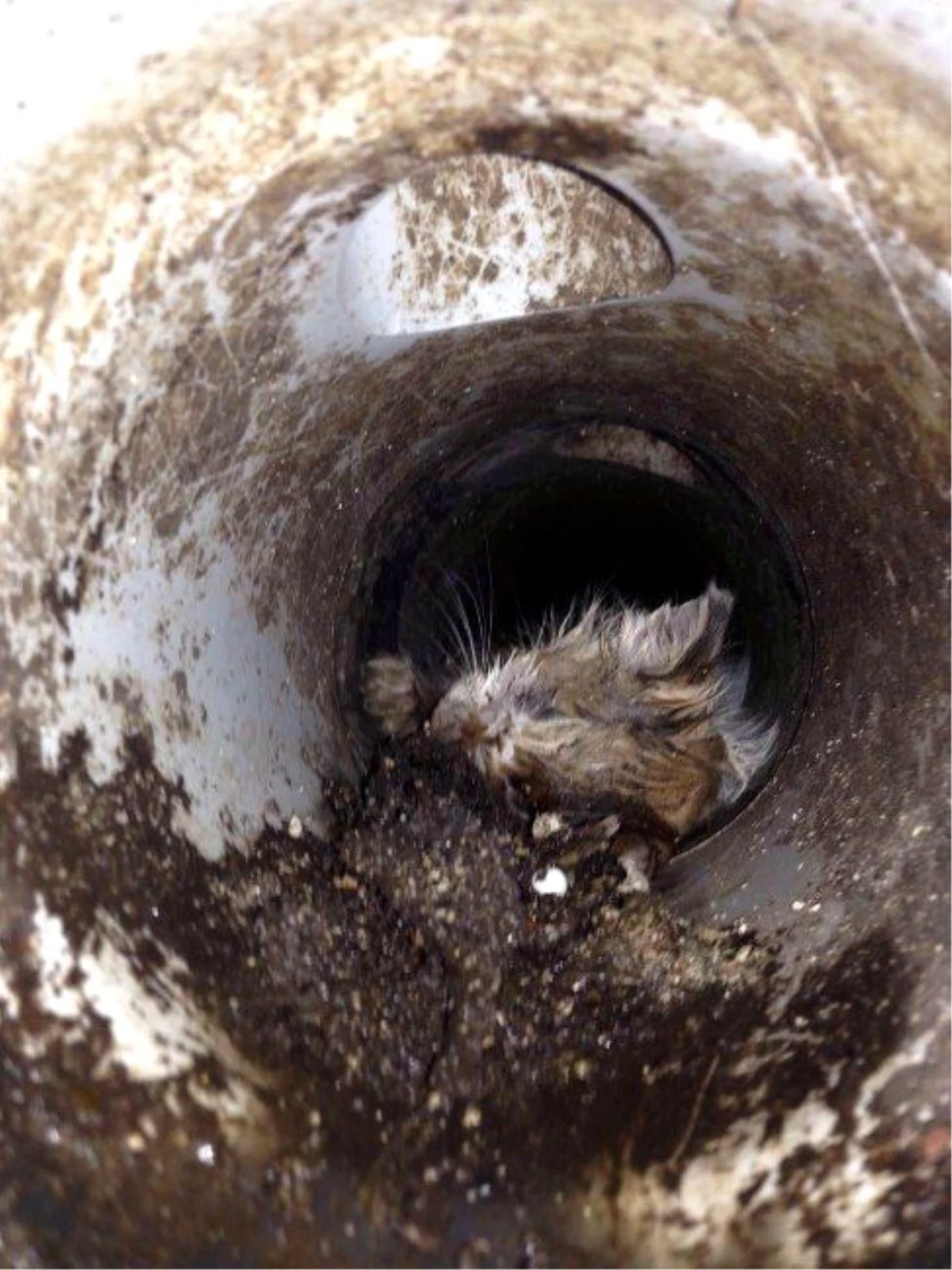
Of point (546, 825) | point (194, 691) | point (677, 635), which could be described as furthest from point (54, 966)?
point (677, 635)

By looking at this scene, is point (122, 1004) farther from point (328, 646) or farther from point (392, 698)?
point (392, 698)

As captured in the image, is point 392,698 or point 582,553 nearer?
point 392,698

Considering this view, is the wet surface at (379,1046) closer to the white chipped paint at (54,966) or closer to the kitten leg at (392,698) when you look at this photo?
the white chipped paint at (54,966)

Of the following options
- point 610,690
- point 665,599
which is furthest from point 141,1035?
point 665,599

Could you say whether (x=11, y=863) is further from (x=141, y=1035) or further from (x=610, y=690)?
(x=610, y=690)

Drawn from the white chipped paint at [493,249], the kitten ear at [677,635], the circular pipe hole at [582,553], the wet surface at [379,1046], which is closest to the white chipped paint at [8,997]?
the wet surface at [379,1046]

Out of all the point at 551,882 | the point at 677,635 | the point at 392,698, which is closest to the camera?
the point at 551,882
